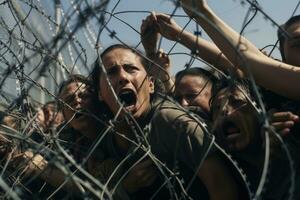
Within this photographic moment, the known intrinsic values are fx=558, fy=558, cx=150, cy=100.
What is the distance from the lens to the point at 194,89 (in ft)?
7.59

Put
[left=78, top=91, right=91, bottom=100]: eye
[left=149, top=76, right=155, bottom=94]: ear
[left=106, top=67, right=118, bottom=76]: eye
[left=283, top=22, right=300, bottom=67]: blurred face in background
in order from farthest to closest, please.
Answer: [left=78, top=91, right=91, bottom=100]: eye, [left=149, top=76, right=155, bottom=94]: ear, [left=106, top=67, right=118, bottom=76]: eye, [left=283, top=22, right=300, bottom=67]: blurred face in background

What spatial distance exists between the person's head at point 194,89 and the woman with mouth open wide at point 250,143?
0.38 m

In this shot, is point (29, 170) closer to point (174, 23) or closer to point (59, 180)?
point (59, 180)

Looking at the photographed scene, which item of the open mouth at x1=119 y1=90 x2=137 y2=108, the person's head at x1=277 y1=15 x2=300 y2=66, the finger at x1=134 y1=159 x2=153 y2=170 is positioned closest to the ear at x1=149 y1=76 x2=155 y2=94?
the open mouth at x1=119 y1=90 x2=137 y2=108

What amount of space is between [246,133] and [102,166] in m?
0.54

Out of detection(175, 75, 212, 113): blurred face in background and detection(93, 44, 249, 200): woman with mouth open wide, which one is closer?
detection(93, 44, 249, 200): woman with mouth open wide

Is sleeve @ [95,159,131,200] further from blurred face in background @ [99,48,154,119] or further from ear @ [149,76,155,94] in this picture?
ear @ [149,76,155,94]

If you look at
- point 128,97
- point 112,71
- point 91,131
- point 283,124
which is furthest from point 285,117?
point 91,131

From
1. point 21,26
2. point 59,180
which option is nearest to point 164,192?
point 59,180

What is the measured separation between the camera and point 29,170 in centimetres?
203

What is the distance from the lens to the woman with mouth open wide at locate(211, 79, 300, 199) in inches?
58.9

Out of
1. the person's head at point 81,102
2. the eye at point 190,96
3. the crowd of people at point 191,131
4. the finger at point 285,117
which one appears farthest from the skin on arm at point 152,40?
the finger at point 285,117

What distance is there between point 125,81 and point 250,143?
0.51 metres

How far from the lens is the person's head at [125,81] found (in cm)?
191
